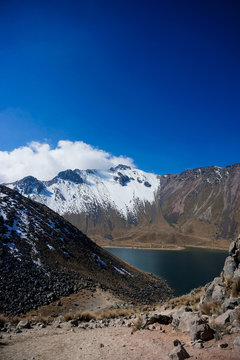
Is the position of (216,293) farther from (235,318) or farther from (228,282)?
(235,318)

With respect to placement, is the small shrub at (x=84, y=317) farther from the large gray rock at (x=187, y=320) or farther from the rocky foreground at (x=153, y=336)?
the large gray rock at (x=187, y=320)

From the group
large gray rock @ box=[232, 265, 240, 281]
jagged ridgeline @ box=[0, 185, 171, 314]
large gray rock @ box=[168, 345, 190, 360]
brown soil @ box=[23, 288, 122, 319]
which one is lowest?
brown soil @ box=[23, 288, 122, 319]

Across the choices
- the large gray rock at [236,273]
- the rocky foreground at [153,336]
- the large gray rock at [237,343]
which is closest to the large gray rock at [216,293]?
the rocky foreground at [153,336]

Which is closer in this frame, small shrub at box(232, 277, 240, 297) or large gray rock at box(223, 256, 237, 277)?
small shrub at box(232, 277, 240, 297)

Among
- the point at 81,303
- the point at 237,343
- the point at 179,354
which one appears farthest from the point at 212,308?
the point at 81,303

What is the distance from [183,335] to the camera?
995 centimetres

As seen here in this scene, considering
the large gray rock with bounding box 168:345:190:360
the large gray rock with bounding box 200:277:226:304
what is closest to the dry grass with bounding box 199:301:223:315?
the large gray rock with bounding box 200:277:226:304

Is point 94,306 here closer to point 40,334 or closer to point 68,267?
point 68,267

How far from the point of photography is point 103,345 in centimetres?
1016

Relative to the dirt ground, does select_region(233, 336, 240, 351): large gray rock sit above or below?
above

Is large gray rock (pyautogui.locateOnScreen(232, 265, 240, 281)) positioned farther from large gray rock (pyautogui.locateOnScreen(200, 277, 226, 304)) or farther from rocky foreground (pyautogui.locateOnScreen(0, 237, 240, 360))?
large gray rock (pyautogui.locateOnScreen(200, 277, 226, 304))

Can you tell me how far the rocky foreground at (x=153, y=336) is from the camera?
8148mm

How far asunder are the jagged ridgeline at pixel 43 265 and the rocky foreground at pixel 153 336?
13504mm

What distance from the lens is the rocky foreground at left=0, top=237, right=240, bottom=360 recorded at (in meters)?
8.15
